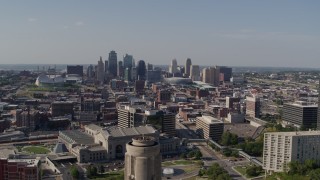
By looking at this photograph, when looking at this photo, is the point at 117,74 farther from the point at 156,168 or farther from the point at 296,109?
the point at 156,168

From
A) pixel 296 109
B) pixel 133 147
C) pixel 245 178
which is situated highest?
pixel 133 147

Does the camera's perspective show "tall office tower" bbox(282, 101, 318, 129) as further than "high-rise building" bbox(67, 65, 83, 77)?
No

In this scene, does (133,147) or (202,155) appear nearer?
(133,147)

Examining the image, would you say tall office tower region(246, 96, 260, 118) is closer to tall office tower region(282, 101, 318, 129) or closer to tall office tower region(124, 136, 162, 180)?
tall office tower region(282, 101, 318, 129)

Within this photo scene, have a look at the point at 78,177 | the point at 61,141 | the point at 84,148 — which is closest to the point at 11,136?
the point at 61,141

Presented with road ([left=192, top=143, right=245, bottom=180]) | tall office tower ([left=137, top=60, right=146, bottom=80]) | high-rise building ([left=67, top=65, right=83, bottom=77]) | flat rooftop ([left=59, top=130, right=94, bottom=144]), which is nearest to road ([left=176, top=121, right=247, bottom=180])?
road ([left=192, top=143, right=245, bottom=180])

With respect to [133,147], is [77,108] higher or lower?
lower

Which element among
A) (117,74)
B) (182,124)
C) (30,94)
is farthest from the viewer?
(117,74)
